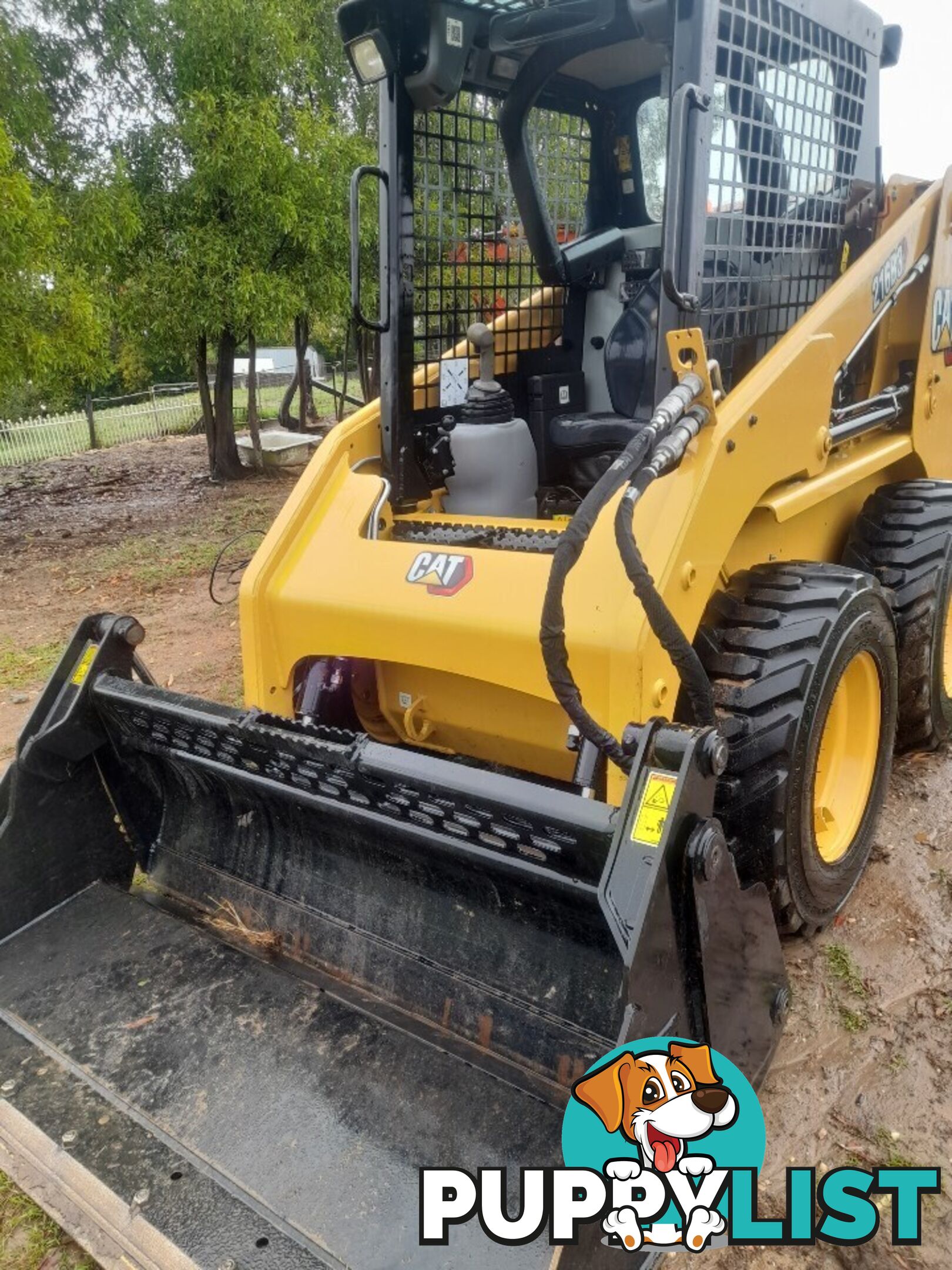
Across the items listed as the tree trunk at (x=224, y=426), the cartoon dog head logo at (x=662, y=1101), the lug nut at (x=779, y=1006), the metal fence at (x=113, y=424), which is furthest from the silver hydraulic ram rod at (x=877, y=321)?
the metal fence at (x=113, y=424)

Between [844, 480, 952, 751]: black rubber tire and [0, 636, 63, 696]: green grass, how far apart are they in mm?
4001

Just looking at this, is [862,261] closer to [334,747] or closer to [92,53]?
[334,747]

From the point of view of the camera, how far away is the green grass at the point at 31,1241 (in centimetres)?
194

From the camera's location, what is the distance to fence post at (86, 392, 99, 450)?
16.9 metres

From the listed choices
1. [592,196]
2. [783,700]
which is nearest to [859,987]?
[783,700]

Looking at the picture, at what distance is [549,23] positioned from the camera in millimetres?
2998

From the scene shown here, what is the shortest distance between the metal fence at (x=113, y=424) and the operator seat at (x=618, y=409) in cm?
1019

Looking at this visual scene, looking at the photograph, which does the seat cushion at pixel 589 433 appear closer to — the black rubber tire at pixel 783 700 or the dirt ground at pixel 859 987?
the black rubber tire at pixel 783 700

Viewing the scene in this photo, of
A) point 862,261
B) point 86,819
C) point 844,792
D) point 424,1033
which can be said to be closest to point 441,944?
point 424,1033

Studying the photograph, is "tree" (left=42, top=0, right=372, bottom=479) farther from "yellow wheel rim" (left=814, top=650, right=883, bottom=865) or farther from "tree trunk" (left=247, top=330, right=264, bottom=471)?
"yellow wheel rim" (left=814, top=650, right=883, bottom=865)

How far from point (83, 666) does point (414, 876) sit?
1.10 m

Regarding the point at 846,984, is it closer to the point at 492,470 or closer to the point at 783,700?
the point at 783,700

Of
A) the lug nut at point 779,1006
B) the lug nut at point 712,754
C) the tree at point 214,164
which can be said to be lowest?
the lug nut at point 779,1006

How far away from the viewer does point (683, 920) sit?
1.80 metres
